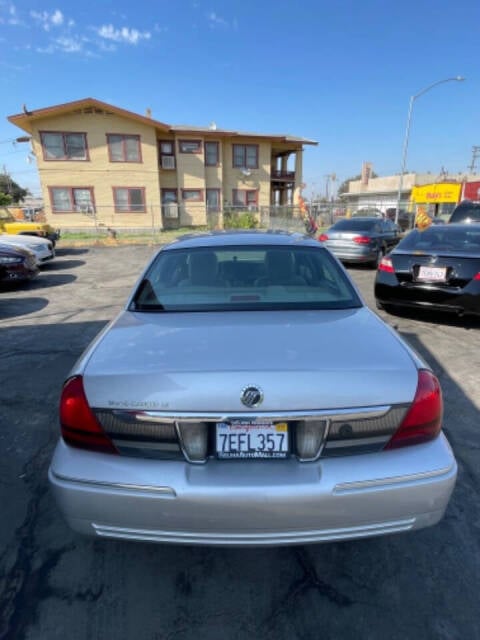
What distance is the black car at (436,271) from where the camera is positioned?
197 inches

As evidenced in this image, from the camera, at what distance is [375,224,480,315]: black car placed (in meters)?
5.01

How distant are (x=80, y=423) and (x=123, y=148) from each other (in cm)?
2493

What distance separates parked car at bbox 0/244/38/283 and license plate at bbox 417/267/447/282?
7.93 m

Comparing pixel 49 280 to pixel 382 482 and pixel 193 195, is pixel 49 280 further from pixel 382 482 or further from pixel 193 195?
pixel 193 195

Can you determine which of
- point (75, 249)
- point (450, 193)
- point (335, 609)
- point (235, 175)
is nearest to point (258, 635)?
point (335, 609)

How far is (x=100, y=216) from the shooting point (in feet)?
76.4

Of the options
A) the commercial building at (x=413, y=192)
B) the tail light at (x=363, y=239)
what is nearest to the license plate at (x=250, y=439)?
the tail light at (x=363, y=239)

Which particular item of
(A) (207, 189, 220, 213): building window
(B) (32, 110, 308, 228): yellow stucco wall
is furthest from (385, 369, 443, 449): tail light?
(A) (207, 189, 220, 213): building window

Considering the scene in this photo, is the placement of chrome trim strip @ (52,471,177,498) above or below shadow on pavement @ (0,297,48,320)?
above

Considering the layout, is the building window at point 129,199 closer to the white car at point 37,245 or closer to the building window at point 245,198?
the building window at point 245,198

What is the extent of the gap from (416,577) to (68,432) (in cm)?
182

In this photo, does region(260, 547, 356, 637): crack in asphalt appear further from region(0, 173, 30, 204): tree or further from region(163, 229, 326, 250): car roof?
region(0, 173, 30, 204): tree

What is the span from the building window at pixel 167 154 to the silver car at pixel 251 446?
26203 millimetres

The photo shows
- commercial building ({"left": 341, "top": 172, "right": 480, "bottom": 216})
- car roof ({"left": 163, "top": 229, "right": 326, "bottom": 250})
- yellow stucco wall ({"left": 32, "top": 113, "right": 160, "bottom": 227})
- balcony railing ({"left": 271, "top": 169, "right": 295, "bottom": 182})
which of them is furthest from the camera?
commercial building ({"left": 341, "top": 172, "right": 480, "bottom": 216})
